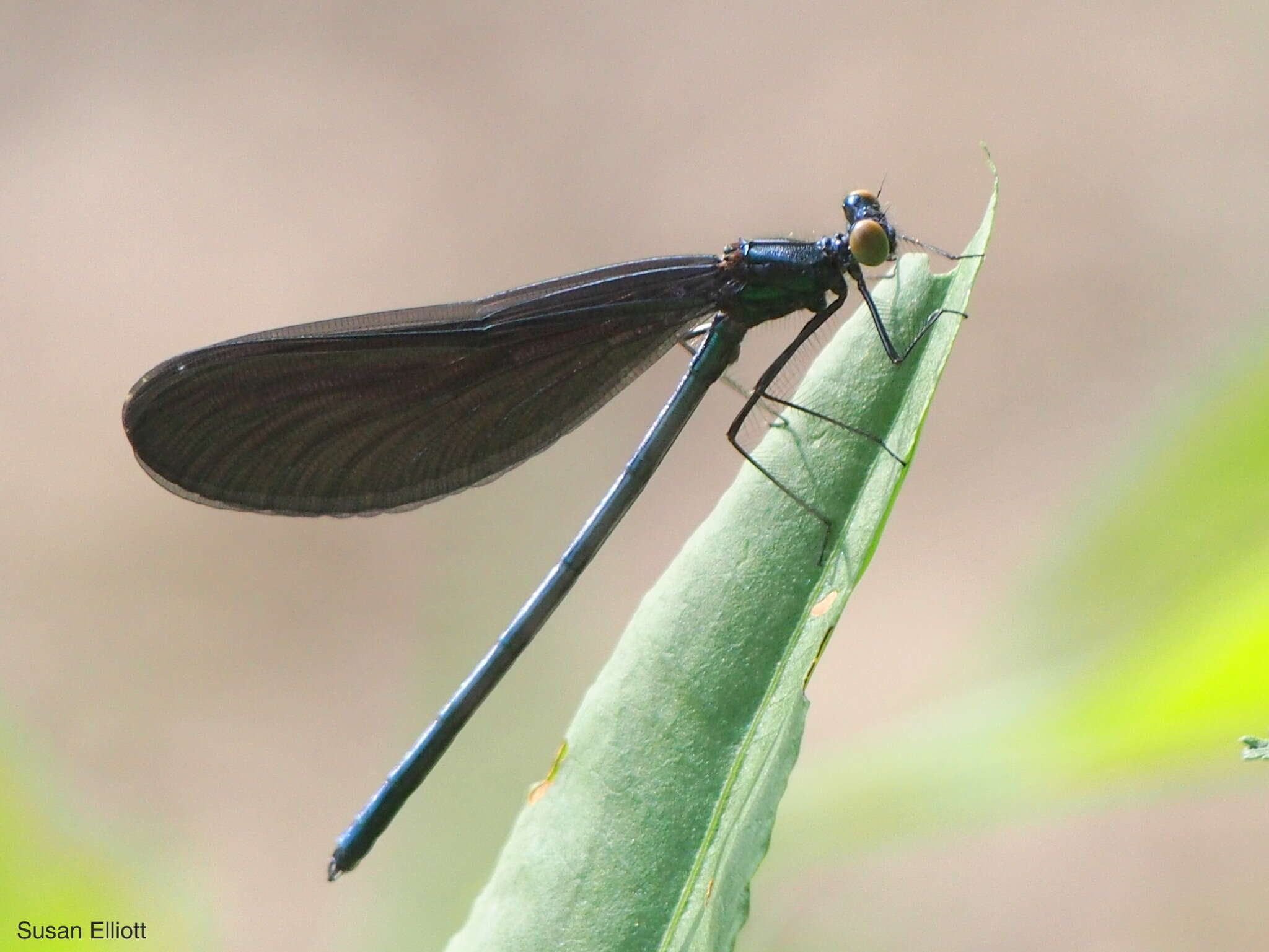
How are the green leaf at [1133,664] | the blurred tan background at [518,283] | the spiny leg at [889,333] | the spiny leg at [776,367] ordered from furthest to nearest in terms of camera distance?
the blurred tan background at [518,283] → the spiny leg at [776,367] → the spiny leg at [889,333] → the green leaf at [1133,664]

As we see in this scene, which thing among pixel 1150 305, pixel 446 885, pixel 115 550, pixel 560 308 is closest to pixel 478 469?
pixel 560 308

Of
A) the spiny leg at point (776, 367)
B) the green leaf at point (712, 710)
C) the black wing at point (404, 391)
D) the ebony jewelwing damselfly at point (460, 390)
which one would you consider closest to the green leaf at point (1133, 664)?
the green leaf at point (712, 710)

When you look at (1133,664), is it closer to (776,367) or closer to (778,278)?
(776,367)

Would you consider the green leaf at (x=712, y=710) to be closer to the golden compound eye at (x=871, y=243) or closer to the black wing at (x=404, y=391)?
the golden compound eye at (x=871, y=243)

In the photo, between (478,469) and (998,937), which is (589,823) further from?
(998,937)

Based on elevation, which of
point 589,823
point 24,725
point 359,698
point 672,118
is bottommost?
point 24,725

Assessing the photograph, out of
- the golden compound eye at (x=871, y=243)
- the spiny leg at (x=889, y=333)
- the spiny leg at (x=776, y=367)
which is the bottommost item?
the spiny leg at (x=889, y=333)

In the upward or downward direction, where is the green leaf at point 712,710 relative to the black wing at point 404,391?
downward

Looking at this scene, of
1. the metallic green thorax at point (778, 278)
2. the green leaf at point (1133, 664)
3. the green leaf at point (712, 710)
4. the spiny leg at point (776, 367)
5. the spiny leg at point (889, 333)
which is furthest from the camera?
the metallic green thorax at point (778, 278)
